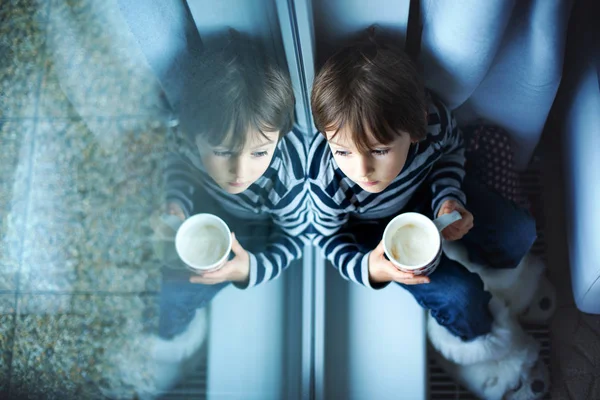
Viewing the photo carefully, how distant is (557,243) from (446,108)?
14.1 inches

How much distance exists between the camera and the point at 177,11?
21.4 inches

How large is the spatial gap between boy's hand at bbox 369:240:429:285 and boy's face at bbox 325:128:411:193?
0.08 meters

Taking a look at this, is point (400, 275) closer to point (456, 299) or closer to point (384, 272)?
point (384, 272)

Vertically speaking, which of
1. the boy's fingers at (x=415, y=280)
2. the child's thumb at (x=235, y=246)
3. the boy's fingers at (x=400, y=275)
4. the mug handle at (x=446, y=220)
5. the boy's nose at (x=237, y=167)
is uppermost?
the boy's nose at (x=237, y=167)

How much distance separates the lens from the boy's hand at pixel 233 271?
519mm

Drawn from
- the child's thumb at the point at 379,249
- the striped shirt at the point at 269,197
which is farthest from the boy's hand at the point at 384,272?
the striped shirt at the point at 269,197

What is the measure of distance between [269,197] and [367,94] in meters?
0.17

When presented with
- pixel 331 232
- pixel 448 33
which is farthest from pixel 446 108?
pixel 331 232

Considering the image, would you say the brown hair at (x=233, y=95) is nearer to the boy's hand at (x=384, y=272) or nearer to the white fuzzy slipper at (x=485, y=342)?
the boy's hand at (x=384, y=272)

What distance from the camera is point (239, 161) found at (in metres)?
0.51

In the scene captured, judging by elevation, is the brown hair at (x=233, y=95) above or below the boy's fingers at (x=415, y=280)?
above

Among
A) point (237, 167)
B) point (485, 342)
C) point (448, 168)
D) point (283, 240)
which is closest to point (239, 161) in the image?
point (237, 167)

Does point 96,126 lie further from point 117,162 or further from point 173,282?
point 173,282

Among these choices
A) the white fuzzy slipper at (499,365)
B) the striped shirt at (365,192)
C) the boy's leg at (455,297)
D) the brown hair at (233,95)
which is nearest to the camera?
the brown hair at (233,95)
